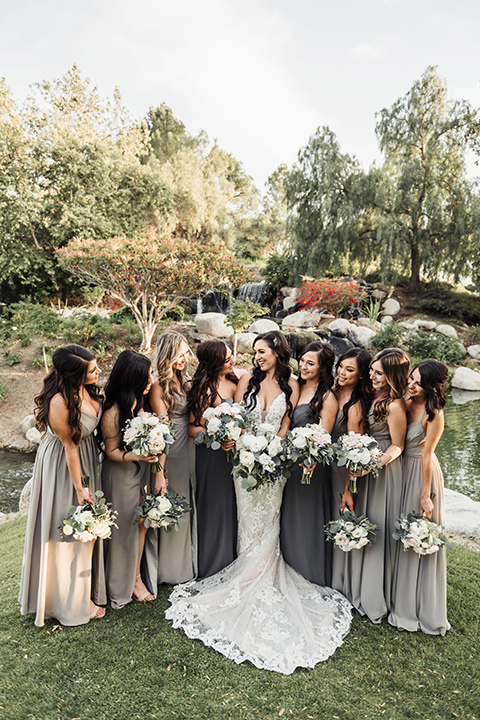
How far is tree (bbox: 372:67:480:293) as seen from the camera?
18.7 metres

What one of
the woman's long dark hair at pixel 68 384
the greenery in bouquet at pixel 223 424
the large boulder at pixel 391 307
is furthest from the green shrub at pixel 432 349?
the woman's long dark hair at pixel 68 384

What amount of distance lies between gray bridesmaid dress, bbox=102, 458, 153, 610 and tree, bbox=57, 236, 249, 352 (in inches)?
384

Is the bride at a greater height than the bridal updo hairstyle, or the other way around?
the bridal updo hairstyle

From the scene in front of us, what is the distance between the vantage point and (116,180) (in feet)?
63.5

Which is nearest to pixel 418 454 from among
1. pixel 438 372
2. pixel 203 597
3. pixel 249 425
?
pixel 438 372

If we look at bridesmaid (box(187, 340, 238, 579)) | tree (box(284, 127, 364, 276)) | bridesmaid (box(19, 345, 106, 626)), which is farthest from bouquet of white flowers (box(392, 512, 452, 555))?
tree (box(284, 127, 364, 276))

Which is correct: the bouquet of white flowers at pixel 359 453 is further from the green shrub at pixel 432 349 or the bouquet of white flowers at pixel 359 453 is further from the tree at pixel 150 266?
the green shrub at pixel 432 349

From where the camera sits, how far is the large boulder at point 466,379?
1438 centimetres

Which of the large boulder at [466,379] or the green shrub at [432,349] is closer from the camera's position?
the large boulder at [466,379]

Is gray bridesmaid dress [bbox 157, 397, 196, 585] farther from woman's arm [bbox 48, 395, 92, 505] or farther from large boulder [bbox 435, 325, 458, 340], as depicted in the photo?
large boulder [bbox 435, 325, 458, 340]

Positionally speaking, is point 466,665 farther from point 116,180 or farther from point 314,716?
point 116,180

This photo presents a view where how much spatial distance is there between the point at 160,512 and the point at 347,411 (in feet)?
5.86

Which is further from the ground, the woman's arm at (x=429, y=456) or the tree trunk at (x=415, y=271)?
the tree trunk at (x=415, y=271)

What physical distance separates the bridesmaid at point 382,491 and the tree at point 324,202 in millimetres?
17466
